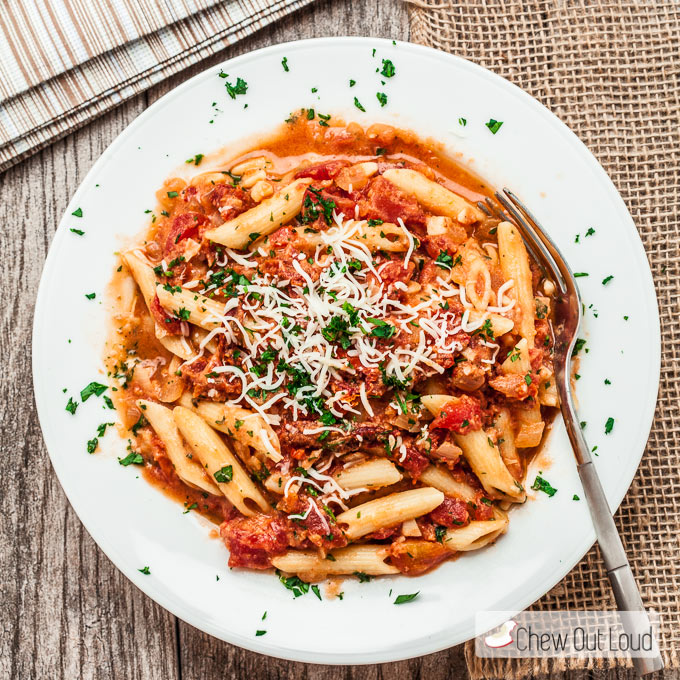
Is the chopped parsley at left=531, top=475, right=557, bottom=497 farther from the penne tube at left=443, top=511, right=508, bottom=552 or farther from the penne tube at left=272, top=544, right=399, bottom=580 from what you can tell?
the penne tube at left=272, top=544, right=399, bottom=580

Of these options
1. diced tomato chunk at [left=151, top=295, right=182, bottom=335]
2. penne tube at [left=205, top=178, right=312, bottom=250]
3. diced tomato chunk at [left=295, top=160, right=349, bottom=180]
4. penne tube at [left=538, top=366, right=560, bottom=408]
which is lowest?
penne tube at [left=538, top=366, right=560, bottom=408]

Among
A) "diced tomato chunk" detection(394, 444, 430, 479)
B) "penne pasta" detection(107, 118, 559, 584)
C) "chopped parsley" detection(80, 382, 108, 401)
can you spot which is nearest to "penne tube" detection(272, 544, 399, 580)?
"penne pasta" detection(107, 118, 559, 584)

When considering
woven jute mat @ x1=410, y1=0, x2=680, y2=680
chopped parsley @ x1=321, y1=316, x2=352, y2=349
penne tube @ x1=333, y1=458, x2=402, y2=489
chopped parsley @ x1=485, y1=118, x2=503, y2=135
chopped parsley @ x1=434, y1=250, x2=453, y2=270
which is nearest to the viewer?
chopped parsley @ x1=321, y1=316, x2=352, y2=349

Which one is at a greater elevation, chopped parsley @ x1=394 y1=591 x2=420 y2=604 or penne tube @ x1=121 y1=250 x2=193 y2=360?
penne tube @ x1=121 y1=250 x2=193 y2=360

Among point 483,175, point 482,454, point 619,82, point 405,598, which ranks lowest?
point 405,598

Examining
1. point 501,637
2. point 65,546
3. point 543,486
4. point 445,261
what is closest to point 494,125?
point 445,261

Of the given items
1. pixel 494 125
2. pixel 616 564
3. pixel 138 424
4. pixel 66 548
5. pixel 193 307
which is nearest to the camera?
pixel 616 564

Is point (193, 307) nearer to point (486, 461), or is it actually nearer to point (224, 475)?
point (224, 475)

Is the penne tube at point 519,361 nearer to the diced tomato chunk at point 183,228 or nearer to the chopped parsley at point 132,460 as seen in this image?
the diced tomato chunk at point 183,228
